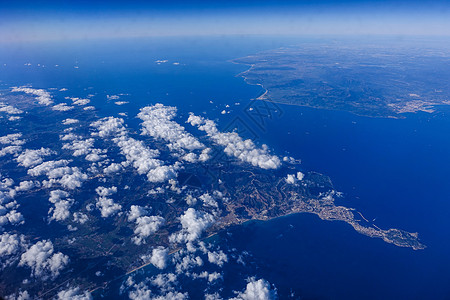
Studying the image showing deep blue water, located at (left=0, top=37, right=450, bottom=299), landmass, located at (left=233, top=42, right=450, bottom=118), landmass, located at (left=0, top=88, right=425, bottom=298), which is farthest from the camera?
landmass, located at (left=233, top=42, right=450, bottom=118)

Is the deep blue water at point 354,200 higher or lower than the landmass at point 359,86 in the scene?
lower

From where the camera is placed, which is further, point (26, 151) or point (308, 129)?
point (308, 129)

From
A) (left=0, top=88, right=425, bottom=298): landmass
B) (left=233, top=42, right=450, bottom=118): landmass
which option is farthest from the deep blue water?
(left=233, top=42, right=450, bottom=118): landmass

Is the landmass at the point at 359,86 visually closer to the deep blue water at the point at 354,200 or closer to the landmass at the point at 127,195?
the deep blue water at the point at 354,200

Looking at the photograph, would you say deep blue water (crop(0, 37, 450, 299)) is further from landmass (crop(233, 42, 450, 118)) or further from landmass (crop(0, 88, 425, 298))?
landmass (crop(233, 42, 450, 118))

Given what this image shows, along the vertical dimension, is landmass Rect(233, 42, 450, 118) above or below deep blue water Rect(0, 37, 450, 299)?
above

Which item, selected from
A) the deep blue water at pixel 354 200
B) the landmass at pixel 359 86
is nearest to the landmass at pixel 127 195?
the deep blue water at pixel 354 200

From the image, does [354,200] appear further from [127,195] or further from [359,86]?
[359,86]

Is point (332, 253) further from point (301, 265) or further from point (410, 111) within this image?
point (410, 111)

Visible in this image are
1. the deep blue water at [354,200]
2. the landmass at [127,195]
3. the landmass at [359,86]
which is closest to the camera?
the deep blue water at [354,200]

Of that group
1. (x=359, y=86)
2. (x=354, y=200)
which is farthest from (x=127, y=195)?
(x=359, y=86)

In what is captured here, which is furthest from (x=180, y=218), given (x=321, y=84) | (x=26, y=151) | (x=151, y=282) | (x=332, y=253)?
(x=321, y=84)
